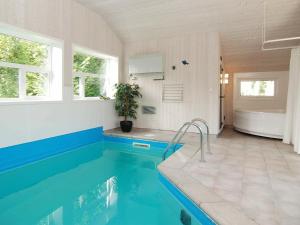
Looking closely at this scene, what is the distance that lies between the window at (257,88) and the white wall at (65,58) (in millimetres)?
4571

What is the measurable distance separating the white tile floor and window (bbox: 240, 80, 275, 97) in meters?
3.19

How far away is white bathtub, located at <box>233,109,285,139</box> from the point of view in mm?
4941

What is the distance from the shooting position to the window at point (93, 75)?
5309 mm

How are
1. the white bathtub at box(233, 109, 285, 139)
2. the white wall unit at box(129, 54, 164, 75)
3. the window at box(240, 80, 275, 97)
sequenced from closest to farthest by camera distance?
1. the white bathtub at box(233, 109, 285, 139)
2. the white wall unit at box(129, 54, 164, 75)
3. the window at box(240, 80, 275, 97)

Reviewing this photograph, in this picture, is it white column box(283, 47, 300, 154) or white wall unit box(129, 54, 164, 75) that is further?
white wall unit box(129, 54, 164, 75)

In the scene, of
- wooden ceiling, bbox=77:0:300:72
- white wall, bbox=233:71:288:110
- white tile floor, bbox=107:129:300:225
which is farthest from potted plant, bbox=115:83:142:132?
white wall, bbox=233:71:288:110

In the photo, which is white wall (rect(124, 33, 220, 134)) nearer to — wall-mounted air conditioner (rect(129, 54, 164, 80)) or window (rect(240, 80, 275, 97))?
Answer: wall-mounted air conditioner (rect(129, 54, 164, 80))

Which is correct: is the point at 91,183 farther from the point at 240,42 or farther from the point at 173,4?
the point at 240,42

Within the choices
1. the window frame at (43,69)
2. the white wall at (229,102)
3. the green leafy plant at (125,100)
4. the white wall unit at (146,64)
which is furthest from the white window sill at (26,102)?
the white wall at (229,102)

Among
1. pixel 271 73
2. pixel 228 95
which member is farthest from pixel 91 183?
pixel 271 73

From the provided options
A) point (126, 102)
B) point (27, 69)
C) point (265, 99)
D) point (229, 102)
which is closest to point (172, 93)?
point (126, 102)

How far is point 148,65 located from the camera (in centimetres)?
602

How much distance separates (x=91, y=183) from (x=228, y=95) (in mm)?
5934

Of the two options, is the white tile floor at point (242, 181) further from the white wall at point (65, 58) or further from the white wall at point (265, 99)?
the white wall at point (265, 99)
